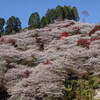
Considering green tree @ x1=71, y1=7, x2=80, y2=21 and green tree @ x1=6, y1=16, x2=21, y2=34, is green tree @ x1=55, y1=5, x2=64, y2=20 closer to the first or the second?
green tree @ x1=71, y1=7, x2=80, y2=21

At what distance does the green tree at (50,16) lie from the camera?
41.6 meters

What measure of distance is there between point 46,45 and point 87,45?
5402 millimetres

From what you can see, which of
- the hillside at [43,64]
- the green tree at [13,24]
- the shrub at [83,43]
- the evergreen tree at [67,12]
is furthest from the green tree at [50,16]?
the shrub at [83,43]

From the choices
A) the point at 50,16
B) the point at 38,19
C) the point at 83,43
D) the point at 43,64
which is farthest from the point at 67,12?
the point at 43,64

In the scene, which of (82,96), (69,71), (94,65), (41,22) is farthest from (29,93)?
(41,22)

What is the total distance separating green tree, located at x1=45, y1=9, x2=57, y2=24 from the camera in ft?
136

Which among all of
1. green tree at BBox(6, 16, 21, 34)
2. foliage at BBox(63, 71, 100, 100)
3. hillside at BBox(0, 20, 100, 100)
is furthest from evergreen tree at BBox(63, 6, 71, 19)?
foliage at BBox(63, 71, 100, 100)

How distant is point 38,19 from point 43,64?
2625 centimetres

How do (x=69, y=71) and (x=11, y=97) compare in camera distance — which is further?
(x=69, y=71)

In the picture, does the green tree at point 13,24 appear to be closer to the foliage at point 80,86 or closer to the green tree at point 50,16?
the green tree at point 50,16

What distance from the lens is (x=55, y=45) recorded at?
883 inches

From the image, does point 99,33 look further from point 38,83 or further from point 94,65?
point 38,83

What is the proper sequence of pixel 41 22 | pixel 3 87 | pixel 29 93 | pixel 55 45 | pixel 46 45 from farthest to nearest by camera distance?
pixel 41 22, pixel 46 45, pixel 55 45, pixel 3 87, pixel 29 93

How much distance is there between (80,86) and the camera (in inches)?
598
